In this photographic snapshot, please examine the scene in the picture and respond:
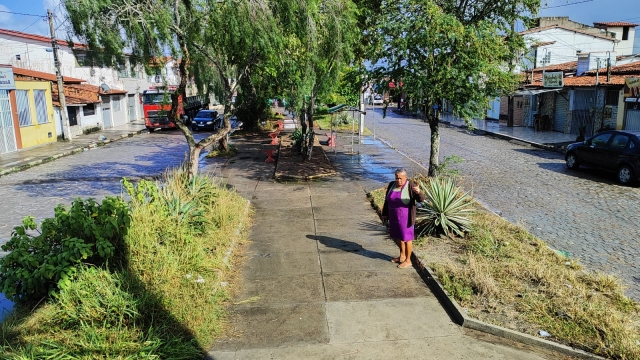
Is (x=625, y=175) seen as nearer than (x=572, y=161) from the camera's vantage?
Yes

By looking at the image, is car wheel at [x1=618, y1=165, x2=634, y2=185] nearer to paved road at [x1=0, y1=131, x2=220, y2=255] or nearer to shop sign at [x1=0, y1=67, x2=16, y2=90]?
paved road at [x1=0, y1=131, x2=220, y2=255]

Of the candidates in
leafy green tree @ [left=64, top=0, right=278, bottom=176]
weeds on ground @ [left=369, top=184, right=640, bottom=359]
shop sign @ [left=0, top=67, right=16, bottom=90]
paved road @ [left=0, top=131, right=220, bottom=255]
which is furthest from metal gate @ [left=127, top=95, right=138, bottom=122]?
weeds on ground @ [left=369, top=184, right=640, bottom=359]

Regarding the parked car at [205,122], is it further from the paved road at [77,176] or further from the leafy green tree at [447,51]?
the leafy green tree at [447,51]

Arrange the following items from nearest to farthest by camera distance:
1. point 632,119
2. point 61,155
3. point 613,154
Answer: point 613,154 < point 632,119 < point 61,155

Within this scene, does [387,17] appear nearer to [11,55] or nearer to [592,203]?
[592,203]

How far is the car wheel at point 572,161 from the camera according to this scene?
15.8 metres

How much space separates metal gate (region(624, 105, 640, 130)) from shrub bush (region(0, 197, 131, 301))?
74.0ft

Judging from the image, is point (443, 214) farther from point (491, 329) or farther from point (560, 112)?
point (560, 112)

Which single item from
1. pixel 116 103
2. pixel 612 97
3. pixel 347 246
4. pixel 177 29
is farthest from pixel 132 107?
pixel 347 246

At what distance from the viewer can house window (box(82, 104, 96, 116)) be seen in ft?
106

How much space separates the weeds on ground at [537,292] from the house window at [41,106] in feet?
81.6

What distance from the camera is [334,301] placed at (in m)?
6.21

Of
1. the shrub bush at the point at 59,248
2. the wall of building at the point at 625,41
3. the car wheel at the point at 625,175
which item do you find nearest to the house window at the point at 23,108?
the shrub bush at the point at 59,248

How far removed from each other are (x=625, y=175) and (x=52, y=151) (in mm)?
23885
